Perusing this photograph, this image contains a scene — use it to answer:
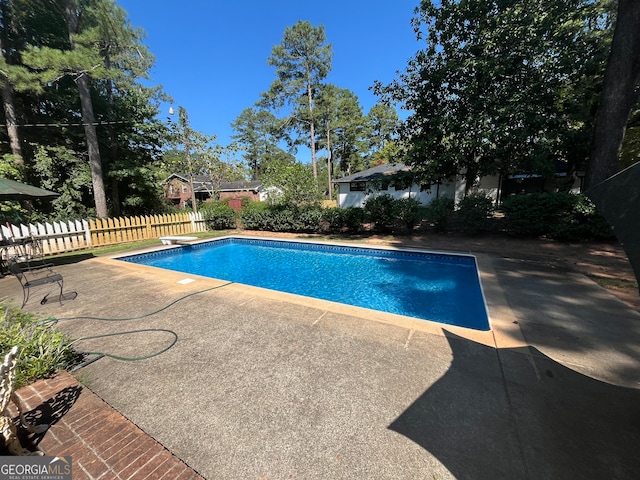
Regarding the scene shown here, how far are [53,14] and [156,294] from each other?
54.9 ft

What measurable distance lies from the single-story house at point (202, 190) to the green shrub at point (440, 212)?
24635 mm

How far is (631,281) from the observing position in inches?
211

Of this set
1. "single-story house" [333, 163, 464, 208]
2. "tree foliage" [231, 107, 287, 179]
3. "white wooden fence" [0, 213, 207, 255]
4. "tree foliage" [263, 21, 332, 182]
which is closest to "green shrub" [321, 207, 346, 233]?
"white wooden fence" [0, 213, 207, 255]

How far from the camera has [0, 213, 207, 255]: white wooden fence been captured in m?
8.73

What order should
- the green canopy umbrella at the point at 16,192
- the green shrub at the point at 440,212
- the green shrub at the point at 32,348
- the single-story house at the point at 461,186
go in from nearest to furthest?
the green shrub at the point at 32,348 → the green canopy umbrella at the point at 16,192 → the green shrub at the point at 440,212 → the single-story house at the point at 461,186

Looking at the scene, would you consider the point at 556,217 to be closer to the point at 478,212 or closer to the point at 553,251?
the point at 553,251

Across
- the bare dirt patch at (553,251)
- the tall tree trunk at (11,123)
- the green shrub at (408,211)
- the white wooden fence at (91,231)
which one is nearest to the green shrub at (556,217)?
the bare dirt patch at (553,251)

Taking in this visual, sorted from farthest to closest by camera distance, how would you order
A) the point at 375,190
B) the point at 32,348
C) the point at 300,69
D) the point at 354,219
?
the point at 300,69 < the point at 375,190 < the point at 354,219 < the point at 32,348

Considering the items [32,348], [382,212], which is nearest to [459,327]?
[32,348]

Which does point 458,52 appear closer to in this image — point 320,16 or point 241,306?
point 241,306

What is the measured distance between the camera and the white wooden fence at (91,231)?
344 inches

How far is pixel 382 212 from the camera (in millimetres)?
12180

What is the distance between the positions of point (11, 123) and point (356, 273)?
16229 mm

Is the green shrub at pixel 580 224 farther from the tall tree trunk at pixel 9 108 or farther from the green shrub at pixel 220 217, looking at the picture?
the tall tree trunk at pixel 9 108
